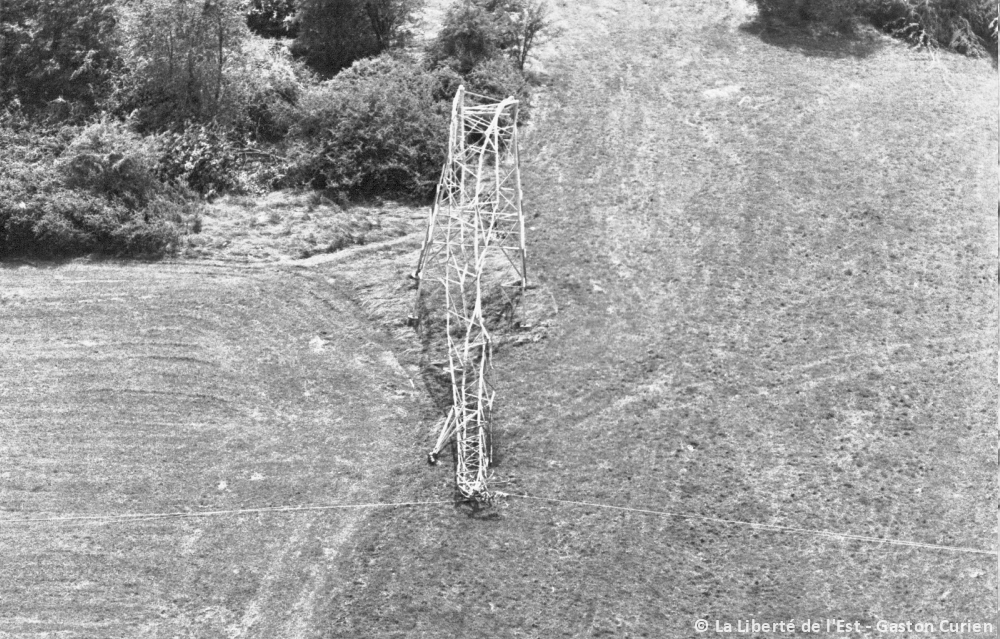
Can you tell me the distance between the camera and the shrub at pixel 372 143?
116 ft

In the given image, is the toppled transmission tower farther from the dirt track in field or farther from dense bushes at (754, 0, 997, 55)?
dense bushes at (754, 0, 997, 55)

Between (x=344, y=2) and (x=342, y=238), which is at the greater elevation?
(x=344, y=2)

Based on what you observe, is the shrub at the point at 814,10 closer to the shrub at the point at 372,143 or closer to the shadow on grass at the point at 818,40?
the shadow on grass at the point at 818,40

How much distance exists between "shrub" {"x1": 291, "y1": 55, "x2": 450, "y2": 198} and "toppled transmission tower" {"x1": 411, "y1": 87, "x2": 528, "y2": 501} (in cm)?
112

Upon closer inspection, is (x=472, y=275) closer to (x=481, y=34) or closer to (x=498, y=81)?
(x=498, y=81)

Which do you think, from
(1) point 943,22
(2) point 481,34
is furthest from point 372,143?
(1) point 943,22

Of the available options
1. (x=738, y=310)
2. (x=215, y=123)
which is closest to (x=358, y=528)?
(x=738, y=310)

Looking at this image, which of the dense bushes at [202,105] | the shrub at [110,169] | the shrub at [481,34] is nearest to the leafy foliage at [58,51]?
the dense bushes at [202,105]

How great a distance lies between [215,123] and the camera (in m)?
37.0

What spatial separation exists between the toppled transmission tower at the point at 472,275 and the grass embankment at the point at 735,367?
2.11 feet

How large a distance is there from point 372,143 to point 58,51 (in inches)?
434

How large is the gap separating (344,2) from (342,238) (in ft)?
33.1

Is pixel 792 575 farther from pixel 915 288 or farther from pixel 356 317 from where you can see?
pixel 356 317

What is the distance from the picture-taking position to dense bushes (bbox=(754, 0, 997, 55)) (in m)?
43.2
